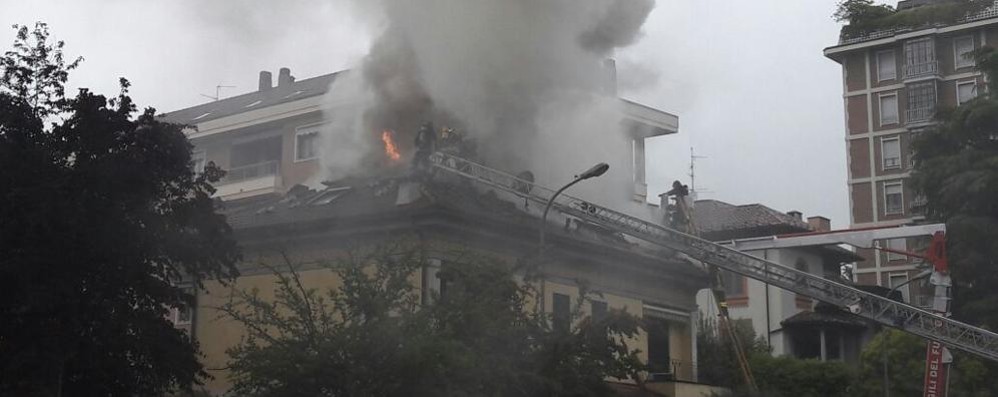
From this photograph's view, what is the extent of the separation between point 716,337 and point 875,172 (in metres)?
31.5

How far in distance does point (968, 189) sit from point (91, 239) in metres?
26.7

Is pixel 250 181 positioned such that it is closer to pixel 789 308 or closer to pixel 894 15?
pixel 789 308

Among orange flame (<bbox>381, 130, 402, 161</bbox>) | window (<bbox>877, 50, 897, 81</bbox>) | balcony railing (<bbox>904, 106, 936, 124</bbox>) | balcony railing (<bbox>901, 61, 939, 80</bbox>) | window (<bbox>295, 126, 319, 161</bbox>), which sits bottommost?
orange flame (<bbox>381, 130, 402, 161</bbox>)

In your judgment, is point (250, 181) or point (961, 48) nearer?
point (250, 181)

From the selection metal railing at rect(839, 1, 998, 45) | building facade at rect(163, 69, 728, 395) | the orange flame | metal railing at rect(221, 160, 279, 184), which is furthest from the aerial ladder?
metal railing at rect(839, 1, 998, 45)

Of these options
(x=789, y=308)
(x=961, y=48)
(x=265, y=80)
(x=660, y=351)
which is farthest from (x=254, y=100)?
(x=961, y=48)

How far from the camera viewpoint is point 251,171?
57.7 m

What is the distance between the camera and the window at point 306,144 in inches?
2146

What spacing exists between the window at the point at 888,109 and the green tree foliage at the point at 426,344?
53.1 metres

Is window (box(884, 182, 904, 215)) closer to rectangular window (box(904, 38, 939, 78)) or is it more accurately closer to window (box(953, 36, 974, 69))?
rectangular window (box(904, 38, 939, 78))

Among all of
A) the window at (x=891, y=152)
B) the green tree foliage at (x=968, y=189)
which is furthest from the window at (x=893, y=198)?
the green tree foliage at (x=968, y=189)

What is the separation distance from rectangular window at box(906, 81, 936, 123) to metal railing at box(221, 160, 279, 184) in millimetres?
35788

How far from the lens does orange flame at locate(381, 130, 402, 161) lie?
35344mm

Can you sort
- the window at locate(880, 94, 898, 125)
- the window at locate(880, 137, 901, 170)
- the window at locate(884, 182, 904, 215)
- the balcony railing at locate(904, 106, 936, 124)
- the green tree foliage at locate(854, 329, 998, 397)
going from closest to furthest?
the green tree foliage at locate(854, 329, 998, 397) → the balcony railing at locate(904, 106, 936, 124) → the window at locate(884, 182, 904, 215) → the window at locate(880, 137, 901, 170) → the window at locate(880, 94, 898, 125)
